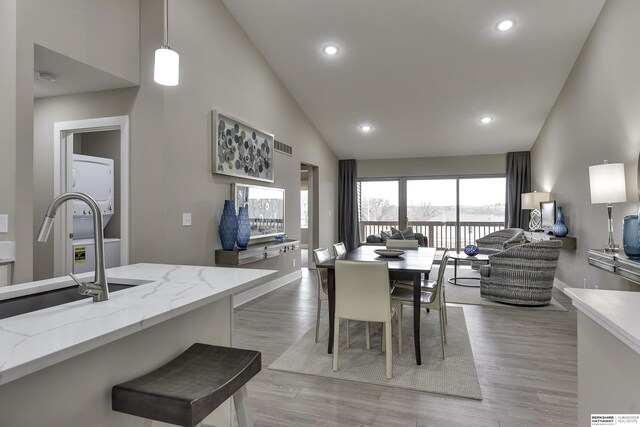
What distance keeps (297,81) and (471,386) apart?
471 cm

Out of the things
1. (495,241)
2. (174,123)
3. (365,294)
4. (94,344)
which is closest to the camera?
(94,344)

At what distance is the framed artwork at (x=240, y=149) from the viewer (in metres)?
4.10

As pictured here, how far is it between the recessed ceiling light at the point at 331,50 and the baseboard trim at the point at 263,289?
10.6 feet

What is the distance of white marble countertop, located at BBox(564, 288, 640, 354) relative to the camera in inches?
37.7

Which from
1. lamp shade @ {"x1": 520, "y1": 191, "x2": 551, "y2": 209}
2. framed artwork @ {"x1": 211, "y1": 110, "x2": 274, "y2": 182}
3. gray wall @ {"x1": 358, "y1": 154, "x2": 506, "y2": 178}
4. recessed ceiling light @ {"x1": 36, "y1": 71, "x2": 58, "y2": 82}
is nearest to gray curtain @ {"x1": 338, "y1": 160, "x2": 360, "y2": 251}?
gray wall @ {"x1": 358, "y1": 154, "x2": 506, "y2": 178}

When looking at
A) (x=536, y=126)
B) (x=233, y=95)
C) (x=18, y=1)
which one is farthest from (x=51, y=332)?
(x=536, y=126)

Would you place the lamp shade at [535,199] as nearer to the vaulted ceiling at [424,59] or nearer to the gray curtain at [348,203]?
the vaulted ceiling at [424,59]

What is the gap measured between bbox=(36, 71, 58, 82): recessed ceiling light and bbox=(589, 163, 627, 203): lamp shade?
16.1ft

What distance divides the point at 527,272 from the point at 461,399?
2.67 metres

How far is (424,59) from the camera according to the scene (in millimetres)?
4957

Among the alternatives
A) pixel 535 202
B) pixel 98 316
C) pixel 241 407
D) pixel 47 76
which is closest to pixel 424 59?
pixel 535 202

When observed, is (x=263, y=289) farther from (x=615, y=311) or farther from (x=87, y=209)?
(x=615, y=311)

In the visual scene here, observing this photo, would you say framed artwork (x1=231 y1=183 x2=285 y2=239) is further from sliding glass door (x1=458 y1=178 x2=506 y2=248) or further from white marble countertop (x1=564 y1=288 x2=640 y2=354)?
sliding glass door (x1=458 y1=178 x2=506 y2=248)

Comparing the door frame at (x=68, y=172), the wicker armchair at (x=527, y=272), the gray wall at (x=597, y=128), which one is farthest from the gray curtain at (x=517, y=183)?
the door frame at (x=68, y=172)
